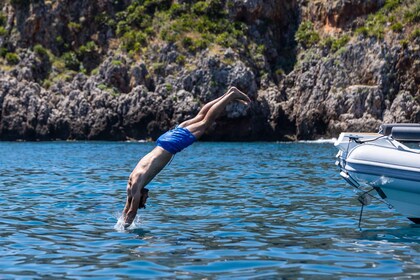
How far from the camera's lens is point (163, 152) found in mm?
13039

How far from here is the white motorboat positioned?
12.4 m

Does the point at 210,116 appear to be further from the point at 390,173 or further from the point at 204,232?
the point at 390,173

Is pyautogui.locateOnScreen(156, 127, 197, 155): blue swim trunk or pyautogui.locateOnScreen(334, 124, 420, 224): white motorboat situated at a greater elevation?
pyautogui.locateOnScreen(156, 127, 197, 155): blue swim trunk

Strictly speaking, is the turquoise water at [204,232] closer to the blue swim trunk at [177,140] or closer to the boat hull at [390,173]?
the boat hull at [390,173]

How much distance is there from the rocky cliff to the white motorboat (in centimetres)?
4396

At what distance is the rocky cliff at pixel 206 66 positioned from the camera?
58.8 m

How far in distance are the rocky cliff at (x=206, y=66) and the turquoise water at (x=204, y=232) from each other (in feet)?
120

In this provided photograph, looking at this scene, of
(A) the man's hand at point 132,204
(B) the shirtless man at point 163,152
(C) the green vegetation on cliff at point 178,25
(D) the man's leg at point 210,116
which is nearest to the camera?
(A) the man's hand at point 132,204

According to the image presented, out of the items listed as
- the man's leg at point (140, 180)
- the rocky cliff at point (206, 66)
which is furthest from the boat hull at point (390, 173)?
the rocky cliff at point (206, 66)

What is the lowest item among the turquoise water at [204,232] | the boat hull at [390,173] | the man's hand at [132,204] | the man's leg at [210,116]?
the turquoise water at [204,232]

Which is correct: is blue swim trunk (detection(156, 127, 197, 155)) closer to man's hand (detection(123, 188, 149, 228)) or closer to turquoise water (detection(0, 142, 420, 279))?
man's hand (detection(123, 188, 149, 228))

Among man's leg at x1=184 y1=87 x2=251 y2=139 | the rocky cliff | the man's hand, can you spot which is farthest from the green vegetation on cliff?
the man's hand

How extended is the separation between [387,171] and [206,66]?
48.9 metres

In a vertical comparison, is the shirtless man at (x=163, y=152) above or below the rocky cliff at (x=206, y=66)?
below
